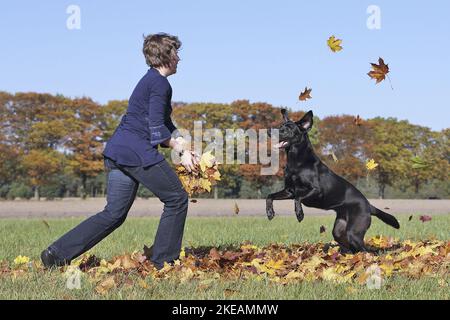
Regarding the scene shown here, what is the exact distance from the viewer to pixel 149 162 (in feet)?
18.7

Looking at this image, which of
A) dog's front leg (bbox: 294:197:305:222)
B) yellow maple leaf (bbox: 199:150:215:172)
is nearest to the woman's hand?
yellow maple leaf (bbox: 199:150:215:172)

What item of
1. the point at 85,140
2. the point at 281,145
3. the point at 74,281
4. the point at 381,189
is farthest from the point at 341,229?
the point at 381,189

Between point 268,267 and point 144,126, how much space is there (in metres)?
1.96

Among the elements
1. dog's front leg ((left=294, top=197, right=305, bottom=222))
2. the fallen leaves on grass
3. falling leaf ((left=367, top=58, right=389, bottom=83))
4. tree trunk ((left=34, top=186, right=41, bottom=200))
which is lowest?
tree trunk ((left=34, top=186, right=41, bottom=200))

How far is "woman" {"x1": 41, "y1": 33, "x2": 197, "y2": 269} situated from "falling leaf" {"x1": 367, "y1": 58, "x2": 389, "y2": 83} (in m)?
2.46

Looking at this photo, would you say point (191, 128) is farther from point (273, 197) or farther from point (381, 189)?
point (273, 197)

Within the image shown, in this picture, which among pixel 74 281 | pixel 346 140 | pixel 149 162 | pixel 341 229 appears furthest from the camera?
pixel 346 140

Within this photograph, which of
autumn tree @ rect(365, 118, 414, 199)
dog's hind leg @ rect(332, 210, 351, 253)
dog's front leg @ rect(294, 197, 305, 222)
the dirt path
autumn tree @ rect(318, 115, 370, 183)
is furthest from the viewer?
autumn tree @ rect(365, 118, 414, 199)

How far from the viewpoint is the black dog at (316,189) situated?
23.0 feet

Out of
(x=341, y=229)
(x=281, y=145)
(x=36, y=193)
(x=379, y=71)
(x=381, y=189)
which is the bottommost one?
(x=381, y=189)

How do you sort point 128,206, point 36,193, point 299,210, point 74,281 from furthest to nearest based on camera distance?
point 36,193 < point 299,210 < point 128,206 < point 74,281

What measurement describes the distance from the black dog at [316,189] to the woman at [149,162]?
1483mm

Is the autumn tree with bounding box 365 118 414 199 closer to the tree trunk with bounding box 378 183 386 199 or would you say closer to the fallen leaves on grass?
the tree trunk with bounding box 378 183 386 199

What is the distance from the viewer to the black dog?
23.0ft
